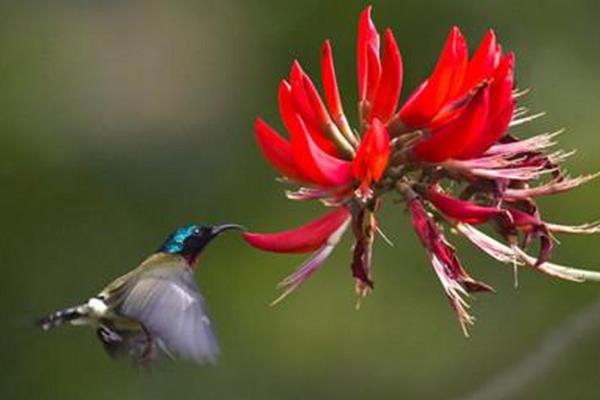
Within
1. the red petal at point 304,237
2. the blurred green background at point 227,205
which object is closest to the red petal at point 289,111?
the red petal at point 304,237

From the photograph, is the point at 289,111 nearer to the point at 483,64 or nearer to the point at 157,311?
the point at 483,64

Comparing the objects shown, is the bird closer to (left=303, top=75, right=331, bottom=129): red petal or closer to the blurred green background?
(left=303, top=75, right=331, bottom=129): red petal

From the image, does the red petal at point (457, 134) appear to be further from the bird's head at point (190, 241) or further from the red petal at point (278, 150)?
the bird's head at point (190, 241)

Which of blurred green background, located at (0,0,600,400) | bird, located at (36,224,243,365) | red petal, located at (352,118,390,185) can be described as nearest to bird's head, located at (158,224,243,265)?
bird, located at (36,224,243,365)

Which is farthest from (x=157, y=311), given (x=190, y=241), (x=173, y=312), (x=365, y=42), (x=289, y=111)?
(x=365, y=42)

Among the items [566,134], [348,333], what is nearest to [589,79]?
[566,134]

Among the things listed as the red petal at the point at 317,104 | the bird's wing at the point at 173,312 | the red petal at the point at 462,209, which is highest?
the red petal at the point at 317,104
